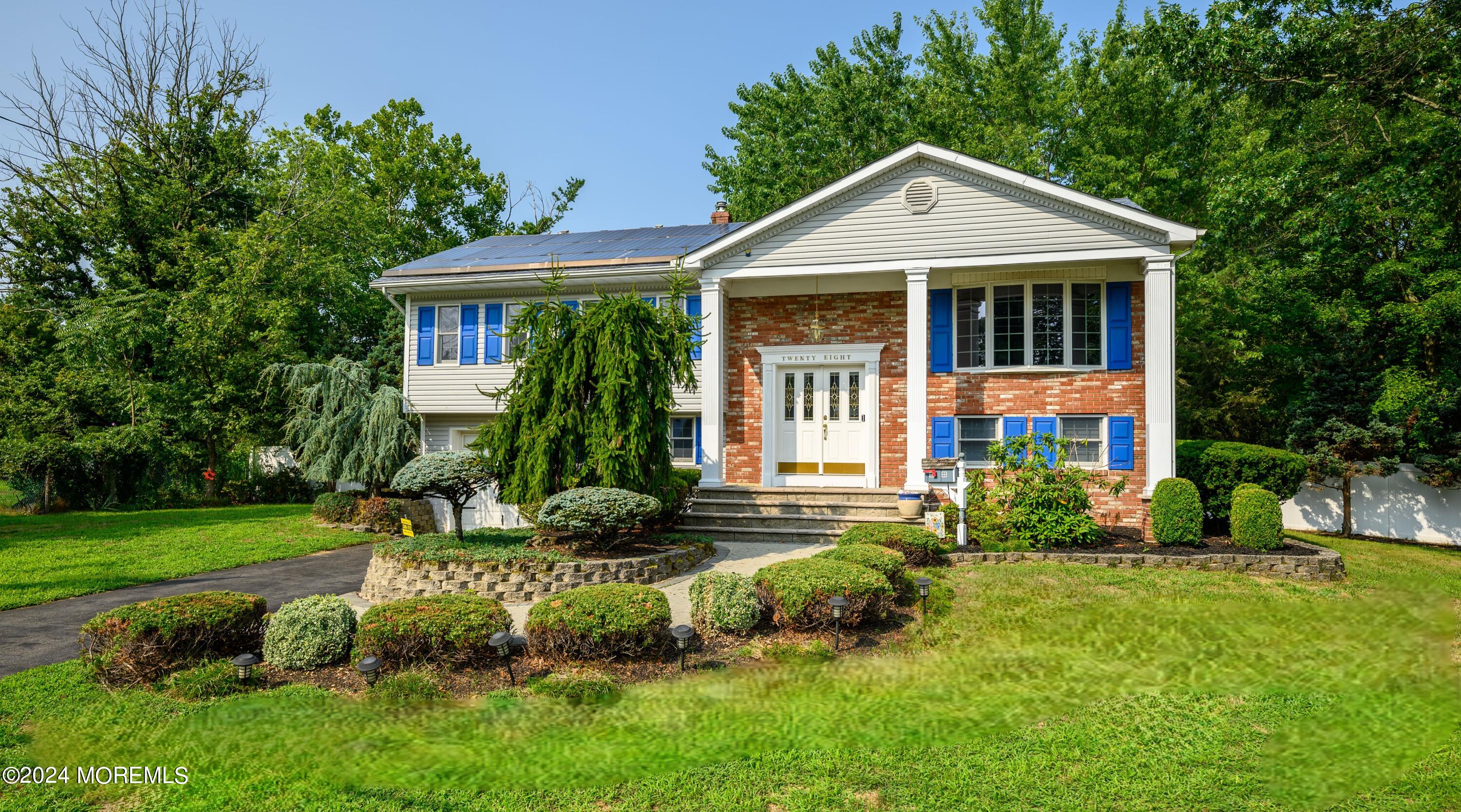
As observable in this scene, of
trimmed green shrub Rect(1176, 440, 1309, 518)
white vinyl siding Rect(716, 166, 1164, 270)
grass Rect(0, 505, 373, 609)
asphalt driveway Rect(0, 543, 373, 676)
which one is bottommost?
asphalt driveway Rect(0, 543, 373, 676)

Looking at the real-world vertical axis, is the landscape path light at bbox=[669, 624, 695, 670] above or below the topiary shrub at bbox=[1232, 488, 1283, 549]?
below

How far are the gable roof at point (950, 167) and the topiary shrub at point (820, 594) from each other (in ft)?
25.6

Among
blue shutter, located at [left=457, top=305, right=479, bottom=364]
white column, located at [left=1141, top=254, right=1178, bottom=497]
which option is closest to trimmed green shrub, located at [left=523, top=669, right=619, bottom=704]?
white column, located at [left=1141, top=254, right=1178, bottom=497]

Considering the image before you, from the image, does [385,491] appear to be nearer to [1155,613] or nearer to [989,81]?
[1155,613]

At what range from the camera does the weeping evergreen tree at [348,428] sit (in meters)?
14.8

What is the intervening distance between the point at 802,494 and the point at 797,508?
1.59ft

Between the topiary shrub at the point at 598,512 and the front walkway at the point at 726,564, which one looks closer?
the front walkway at the point at 726,564

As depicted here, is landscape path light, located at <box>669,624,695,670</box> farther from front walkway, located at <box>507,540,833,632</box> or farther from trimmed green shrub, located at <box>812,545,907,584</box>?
trimmed green shrub, located at <box>812,545,907,584</box>

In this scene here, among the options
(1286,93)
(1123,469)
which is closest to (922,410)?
(1123,469)

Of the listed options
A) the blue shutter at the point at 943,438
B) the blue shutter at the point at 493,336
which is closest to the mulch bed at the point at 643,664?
the blue shutter at the point at 943,438

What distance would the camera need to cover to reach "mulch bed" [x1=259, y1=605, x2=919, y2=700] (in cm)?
561

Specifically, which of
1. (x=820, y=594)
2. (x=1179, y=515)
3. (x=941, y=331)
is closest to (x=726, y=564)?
(x=820, y=594)

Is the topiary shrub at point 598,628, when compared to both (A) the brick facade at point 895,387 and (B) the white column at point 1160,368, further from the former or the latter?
(B) the white column at point 1160,368

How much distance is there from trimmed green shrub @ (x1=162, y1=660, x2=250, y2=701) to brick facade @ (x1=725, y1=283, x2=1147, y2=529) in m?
9.54
